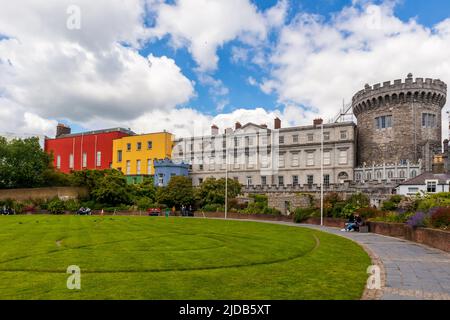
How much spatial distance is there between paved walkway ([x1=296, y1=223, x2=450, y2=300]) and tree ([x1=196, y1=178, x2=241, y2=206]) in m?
33.7

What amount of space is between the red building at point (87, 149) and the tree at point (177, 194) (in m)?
31.1

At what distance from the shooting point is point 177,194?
5178cm

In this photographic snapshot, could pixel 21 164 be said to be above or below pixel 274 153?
below

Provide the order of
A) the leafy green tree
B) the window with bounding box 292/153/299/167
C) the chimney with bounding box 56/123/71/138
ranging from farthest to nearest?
the chimney with bounding box 56/123/71/138 → the window with bounding box 292/153/299/167 → the leafy green tree

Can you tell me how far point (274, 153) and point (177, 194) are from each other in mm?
23860

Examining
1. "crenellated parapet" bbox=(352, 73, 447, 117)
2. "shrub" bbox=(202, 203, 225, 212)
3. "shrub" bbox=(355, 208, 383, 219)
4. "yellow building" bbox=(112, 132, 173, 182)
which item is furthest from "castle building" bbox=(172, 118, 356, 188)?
"shrub" bbox=(355, 208, 383, 219)

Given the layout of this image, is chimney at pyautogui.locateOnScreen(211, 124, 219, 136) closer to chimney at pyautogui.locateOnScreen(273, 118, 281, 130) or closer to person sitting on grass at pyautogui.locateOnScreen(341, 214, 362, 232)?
chimney at pyautogui.locateOnScreen(273, 118, 281, 130)

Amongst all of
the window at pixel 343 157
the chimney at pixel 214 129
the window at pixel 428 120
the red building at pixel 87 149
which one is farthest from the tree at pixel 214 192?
the red building at pixel 87 149

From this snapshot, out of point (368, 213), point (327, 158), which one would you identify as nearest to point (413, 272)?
point (368, 213)

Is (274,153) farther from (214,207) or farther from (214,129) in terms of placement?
(214,207)

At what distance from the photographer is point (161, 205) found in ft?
172

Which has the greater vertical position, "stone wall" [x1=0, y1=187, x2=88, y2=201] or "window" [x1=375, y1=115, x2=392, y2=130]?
"window" [x1=375, y1=115, x2=392, y2=130]

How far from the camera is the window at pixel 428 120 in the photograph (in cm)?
5722

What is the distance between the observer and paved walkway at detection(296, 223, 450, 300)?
816 cm
